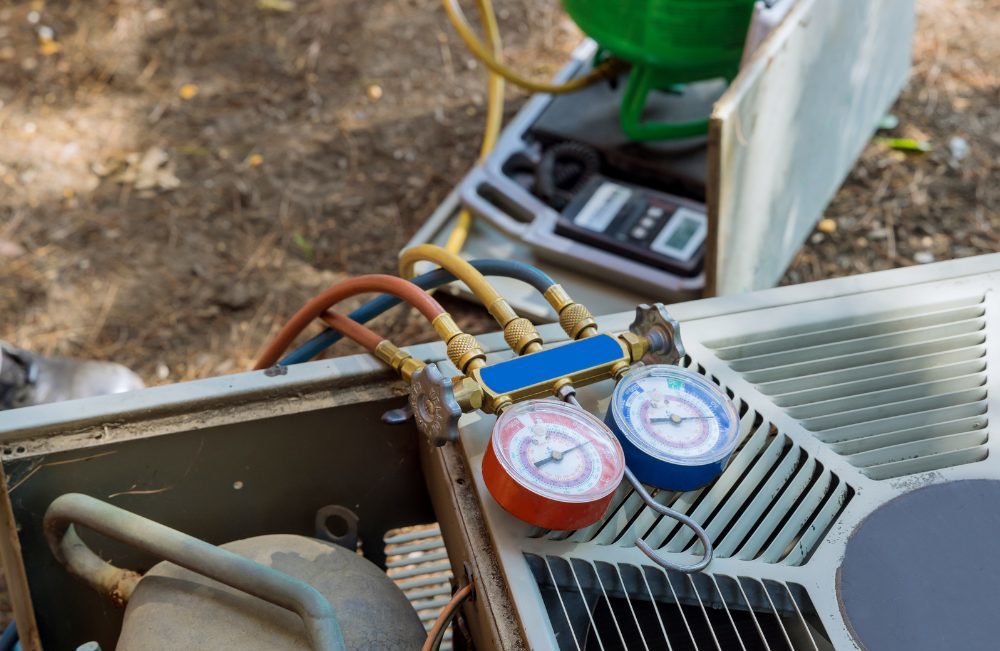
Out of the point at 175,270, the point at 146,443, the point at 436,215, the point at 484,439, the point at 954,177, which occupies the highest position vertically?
the point at 484,439

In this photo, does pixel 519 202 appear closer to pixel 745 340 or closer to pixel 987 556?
pixel 745 340

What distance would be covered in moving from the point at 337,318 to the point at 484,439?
27cm

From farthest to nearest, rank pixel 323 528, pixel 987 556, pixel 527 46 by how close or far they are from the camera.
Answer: pixel 527 46, pixel 323 528, pixel 987 556

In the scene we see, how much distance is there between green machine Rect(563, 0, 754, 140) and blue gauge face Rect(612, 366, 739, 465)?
109 cm

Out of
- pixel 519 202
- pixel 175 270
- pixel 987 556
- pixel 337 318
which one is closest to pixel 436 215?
pixel 519 202

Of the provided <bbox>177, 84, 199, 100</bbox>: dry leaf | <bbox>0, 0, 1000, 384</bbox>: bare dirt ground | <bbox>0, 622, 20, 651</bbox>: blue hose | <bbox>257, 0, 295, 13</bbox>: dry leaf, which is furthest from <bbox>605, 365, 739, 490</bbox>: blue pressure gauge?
<bbox>257, 0, 295, 13</bbox>: dry leaf

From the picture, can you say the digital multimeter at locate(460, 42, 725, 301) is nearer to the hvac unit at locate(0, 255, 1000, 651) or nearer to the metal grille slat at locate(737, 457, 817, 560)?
the hvac unit at locate(0, 255, 1000, 651)

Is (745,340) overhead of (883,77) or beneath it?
overhead

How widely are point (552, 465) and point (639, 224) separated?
1.24 metres

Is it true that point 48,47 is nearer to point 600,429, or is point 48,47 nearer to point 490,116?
point 490,116

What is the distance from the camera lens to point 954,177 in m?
2.42

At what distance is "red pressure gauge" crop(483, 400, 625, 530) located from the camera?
0.85 m

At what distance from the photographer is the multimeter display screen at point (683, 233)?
1989 mm

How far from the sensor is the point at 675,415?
0.93m
